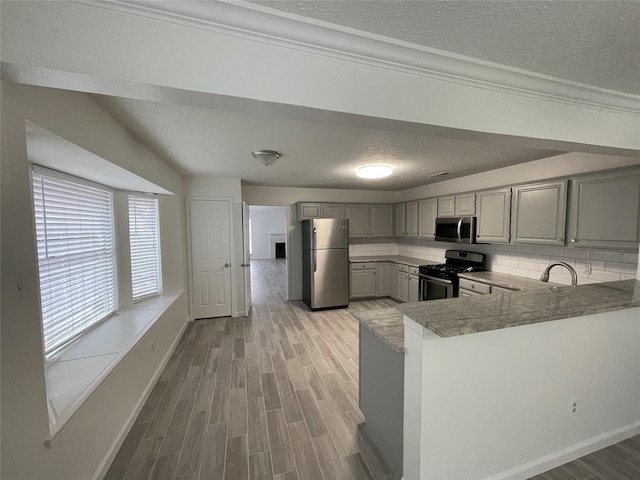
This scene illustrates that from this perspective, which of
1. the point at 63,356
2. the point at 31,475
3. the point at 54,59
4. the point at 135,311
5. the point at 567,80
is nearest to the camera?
the point at 54,59

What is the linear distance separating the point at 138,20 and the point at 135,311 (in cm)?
276

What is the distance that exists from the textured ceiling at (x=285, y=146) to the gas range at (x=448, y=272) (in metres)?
1.28

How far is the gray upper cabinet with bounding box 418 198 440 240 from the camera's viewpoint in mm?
4320

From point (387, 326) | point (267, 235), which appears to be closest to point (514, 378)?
point (387, 326)

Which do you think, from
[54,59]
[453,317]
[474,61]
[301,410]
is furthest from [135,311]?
[474,61]

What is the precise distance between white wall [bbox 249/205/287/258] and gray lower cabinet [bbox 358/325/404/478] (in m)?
9.94

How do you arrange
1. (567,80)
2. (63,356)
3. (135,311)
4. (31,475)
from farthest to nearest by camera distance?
1. (135,311)
2. (63,356)
3. (567,80)
4. (31,475)

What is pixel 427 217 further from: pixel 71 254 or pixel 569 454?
pixel 71 254

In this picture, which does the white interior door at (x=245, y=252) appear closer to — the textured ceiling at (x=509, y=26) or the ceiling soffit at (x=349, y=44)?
the ceiling soffit at (x=349, y=44)

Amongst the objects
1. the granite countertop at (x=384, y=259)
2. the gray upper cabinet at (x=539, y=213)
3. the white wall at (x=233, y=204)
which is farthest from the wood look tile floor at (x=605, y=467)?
the white wall at (x=233, y=204)

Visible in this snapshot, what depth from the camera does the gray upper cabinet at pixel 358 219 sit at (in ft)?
16.8

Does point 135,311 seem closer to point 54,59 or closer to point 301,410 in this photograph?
point 301,410

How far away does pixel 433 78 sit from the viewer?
1.21 meters

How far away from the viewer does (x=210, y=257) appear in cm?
419
